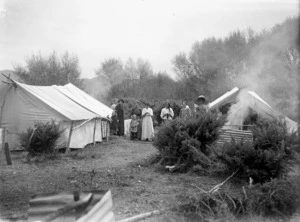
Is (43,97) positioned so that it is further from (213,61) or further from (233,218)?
(233,218)

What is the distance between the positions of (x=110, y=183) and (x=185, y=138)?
220cm

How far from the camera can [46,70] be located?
2297 cm

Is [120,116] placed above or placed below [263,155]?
above

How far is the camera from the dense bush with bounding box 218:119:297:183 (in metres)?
5.25

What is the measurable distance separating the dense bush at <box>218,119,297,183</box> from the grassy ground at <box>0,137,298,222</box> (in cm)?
46

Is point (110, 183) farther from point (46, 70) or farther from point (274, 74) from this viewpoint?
point (46, 70)

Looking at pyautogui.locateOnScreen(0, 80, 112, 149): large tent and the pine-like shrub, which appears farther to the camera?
pyautogui.locateOnScreen(0, 80, 112, 149): large tent

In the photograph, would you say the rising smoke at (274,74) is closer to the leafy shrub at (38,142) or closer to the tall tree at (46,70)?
the leafy shrub at (38,142)

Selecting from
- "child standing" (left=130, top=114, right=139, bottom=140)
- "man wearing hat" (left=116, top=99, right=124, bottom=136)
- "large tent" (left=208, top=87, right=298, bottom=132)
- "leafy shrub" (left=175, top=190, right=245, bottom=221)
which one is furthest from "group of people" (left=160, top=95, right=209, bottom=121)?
"leafy shrub" (left=175, top=190, right=245, bottom=221)

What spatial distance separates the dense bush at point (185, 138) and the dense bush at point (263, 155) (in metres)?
1.04

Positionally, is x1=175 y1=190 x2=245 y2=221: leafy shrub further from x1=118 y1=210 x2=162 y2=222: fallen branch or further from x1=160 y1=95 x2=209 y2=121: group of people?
x1=160 y1=95 x2=209 y2=121: group of people

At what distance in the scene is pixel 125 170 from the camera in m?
6.50

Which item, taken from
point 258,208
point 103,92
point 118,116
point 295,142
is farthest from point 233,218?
point 103,92

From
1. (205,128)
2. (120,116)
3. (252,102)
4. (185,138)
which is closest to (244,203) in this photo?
(185,138)
